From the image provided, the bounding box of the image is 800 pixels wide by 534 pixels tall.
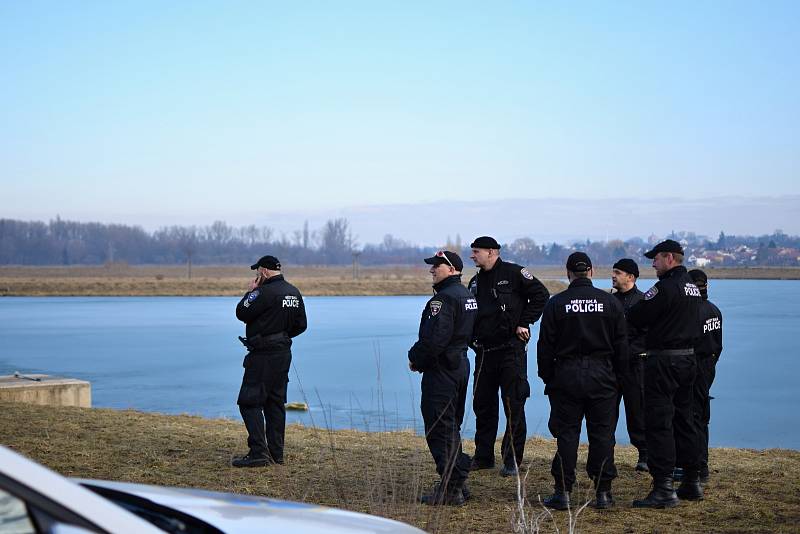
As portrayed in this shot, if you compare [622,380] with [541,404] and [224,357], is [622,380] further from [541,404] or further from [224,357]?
[224,357]

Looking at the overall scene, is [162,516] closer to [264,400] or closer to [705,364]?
[264,400]

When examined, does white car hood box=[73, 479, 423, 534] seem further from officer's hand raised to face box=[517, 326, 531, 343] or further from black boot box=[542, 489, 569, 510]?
officer's hand raised to face box=[517, 326, 531, 343]

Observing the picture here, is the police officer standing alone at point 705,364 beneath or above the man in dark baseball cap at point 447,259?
beneath

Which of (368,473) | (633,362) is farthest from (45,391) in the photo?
(633,362)

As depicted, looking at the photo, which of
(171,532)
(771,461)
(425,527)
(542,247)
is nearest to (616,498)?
(425,527)

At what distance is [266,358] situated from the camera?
8094 mm

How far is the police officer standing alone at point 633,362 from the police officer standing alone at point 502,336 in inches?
29.2

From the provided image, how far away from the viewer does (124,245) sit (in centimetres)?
18888

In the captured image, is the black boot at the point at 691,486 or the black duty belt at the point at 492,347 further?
the black duty belt at the point at 492,347

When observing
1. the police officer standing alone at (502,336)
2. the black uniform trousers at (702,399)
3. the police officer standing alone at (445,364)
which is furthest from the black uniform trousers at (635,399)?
the police officer standing alone at (445,364)

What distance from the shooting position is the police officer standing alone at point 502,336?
7.83 m

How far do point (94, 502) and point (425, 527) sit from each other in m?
3.77

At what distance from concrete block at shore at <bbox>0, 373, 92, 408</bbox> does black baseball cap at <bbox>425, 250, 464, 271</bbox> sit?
752cm

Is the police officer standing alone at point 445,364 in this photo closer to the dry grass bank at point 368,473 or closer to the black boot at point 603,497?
the dry grass bank at point 368,473
